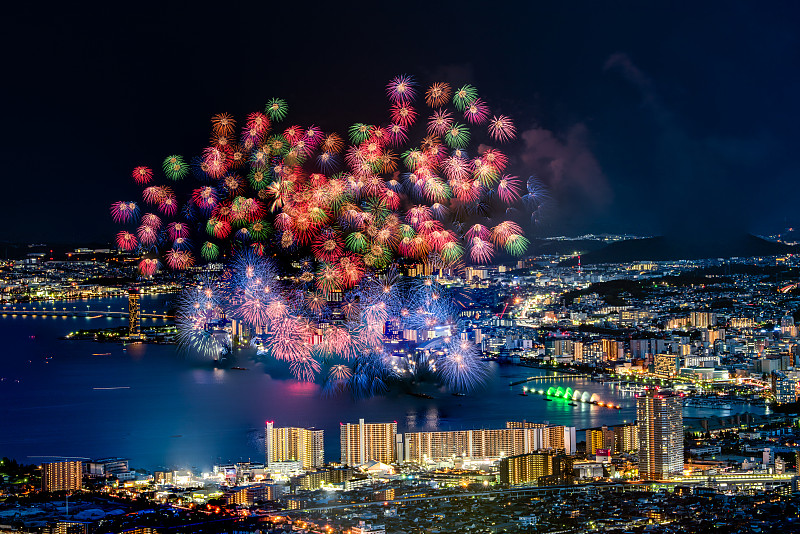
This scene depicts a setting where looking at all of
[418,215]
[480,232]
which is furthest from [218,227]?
[480,232]

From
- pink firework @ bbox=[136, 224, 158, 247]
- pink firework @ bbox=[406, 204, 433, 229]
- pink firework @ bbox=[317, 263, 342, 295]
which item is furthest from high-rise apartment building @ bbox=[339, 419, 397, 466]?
pink firework @ bbox=[136, 224, 158, 247]

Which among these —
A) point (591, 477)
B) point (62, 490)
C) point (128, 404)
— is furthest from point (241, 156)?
point (128, 404)

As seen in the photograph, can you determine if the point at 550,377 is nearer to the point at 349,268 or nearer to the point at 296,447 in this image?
the point at 349,268

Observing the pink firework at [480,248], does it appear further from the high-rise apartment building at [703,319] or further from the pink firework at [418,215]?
the high-rise apartment building at [703,319]

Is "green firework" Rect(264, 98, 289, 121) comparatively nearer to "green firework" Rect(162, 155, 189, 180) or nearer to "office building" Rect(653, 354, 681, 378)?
"green firework" Rect(162, 155, 189, 180)

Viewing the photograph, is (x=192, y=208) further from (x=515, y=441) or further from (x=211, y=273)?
(x=515, y=441)

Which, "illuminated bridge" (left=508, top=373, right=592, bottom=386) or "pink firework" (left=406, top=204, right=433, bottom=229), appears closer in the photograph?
"pink firework" (left=406, top=204, right=433, bottom=229)

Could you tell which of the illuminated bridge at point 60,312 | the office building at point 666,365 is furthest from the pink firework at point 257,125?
the illuminated bridge at point 60,312
